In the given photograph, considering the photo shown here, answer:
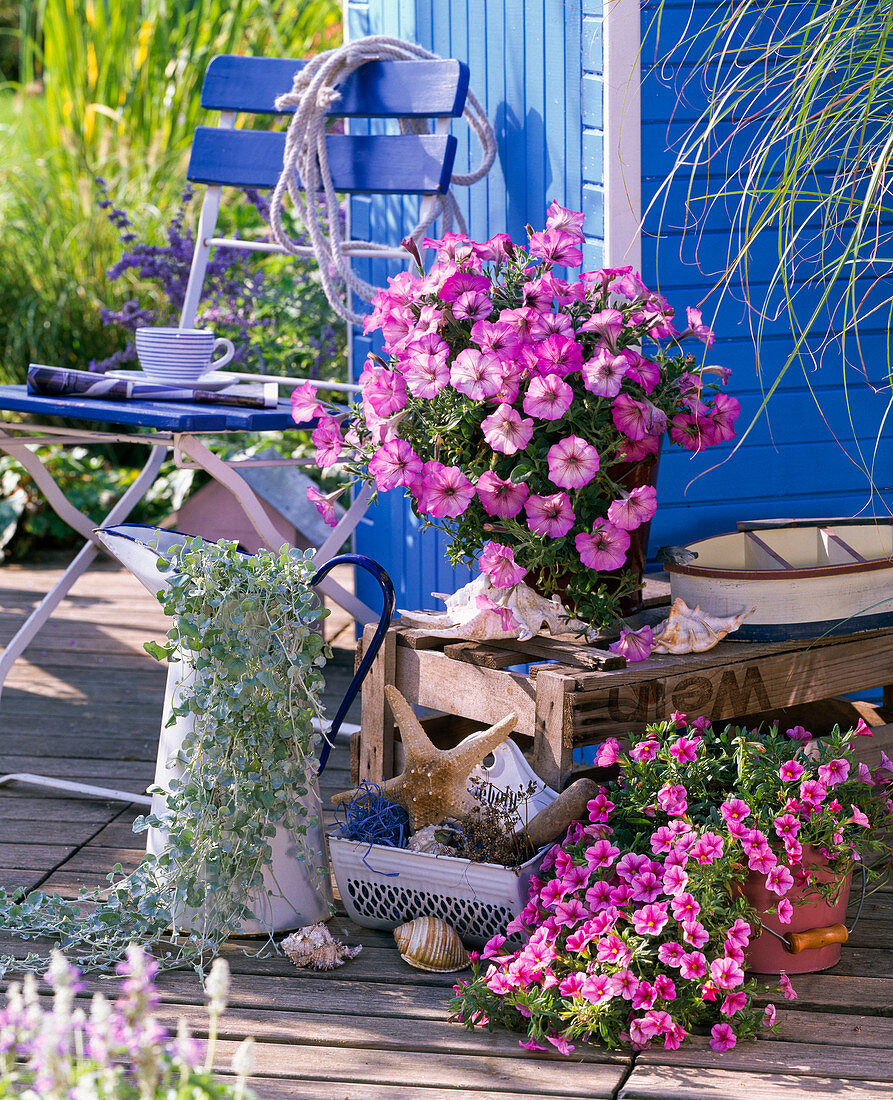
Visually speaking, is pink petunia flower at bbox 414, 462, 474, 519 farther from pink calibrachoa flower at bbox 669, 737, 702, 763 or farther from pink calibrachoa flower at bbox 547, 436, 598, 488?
pink calibrachoa flower at bbox 669, 737, 702, 763

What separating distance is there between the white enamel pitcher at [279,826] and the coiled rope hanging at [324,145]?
738 mm

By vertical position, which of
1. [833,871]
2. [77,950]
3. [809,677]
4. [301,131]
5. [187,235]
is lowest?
[77,950]

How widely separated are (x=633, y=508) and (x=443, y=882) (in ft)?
1.97

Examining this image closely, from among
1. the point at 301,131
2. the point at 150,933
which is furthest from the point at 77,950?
the point at 301,131

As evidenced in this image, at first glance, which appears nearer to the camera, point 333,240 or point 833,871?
point 833,871

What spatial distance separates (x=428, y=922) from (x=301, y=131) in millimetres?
1565

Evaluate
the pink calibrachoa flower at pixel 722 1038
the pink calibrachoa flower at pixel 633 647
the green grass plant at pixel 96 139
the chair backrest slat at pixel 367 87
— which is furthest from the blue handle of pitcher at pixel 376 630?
the green grass plant at pixel 96 139

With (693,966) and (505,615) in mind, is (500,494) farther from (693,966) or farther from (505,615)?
(693,966)

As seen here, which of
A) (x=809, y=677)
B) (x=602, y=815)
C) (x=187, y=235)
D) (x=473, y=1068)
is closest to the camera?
(x=473, y=1068)

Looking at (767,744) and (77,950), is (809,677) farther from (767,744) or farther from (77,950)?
(77,950)

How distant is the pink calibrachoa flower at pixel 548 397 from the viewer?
1.90 metres

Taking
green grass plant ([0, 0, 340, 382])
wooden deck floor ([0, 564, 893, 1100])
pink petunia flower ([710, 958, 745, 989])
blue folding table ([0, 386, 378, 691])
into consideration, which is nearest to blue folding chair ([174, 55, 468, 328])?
blue folding table ([0, 386, 378, 691])

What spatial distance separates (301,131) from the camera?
2707mm

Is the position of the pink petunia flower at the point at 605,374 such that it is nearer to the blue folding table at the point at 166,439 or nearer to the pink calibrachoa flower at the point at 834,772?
the pink calibrachoa flower at the point at 834,772
